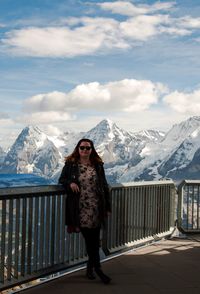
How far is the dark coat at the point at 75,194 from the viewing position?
5.99 metres

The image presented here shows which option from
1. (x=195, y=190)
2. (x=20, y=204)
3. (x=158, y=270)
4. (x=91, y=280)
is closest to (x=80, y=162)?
(x=20, y=204)

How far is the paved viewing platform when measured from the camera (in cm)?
595

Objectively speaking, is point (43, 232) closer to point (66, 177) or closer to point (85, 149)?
point (66, 177)

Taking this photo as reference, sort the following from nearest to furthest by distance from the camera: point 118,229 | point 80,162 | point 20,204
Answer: point 20,204
point 80,162
point 118,229

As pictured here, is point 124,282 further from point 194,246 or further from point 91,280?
point 194,246

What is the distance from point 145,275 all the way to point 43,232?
1564 millimetres

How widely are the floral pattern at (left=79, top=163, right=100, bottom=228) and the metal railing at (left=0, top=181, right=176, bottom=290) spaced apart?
1.46 ft

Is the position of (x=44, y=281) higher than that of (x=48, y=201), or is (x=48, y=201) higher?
(x=48, y=201)

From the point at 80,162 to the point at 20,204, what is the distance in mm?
878

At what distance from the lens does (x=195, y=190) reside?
1074cm

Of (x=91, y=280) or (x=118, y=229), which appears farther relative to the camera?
(x=118, y=229)

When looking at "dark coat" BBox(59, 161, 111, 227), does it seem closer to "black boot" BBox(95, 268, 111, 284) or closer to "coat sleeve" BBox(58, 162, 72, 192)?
"coat sleeve" BBox(58, 162, 72, 192)

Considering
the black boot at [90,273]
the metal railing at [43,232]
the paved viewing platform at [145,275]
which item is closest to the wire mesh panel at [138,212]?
the metal railing at [43,232]

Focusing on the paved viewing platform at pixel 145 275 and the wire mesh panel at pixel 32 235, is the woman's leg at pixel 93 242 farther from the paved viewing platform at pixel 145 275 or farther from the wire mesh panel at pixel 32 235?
the wire mesh panel at pixel 32 235
